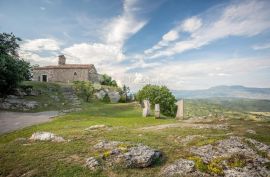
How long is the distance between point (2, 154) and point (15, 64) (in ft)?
102

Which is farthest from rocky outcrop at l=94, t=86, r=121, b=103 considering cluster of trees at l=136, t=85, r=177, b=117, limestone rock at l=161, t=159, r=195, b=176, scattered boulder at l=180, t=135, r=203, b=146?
limestone rock at l=161, t=159, r=195, b=176

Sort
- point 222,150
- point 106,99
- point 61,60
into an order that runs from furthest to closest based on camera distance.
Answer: point 61,60 → point 106,99 → point 222,150

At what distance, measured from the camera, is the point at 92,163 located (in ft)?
38.3

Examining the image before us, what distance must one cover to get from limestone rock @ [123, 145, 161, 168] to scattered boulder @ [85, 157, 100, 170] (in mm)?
1766

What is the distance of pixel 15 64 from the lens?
39062 millimetres

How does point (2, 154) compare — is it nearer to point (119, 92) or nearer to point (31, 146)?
point (31, 146)

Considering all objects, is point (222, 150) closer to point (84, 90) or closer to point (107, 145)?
point (107, 145)

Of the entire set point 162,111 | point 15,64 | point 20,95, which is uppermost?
point 15,64

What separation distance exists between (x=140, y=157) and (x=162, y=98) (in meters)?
53.5

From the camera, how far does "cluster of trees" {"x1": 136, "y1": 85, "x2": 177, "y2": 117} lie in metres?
63.3

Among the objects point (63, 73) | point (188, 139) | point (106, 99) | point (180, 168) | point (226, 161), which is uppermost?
point (63, 73)

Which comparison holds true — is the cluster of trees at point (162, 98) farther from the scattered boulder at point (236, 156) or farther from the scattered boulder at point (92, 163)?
the scattered boulder at point (92, 163)

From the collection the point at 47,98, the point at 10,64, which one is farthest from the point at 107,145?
the point at 47,98

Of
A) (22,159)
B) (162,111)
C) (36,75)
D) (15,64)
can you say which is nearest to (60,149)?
(22,159)
